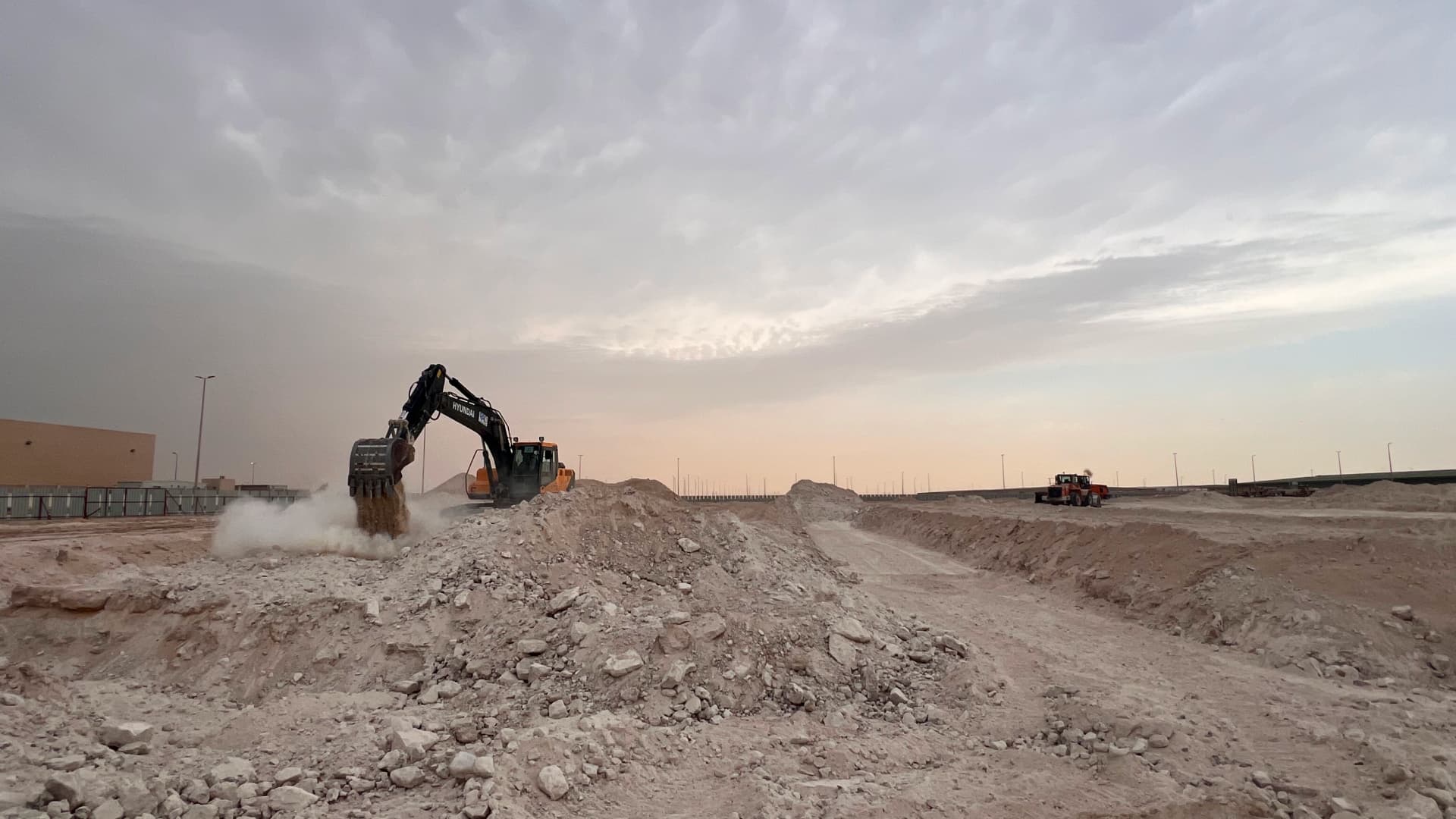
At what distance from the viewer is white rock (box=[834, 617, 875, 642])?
908 centimetres

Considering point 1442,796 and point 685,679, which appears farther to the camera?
point 685,679

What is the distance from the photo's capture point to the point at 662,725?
720cm

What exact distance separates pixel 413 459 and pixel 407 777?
33.8ft

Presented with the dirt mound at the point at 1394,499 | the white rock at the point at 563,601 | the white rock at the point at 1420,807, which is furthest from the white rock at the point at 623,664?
the dirt mound at the point at 1394,499

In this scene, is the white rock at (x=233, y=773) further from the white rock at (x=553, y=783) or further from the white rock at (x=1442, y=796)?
the white rock at (x=1442, y=796)

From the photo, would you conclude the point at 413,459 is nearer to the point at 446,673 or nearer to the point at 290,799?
the point at 446,673

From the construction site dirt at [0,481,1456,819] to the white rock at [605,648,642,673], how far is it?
1.4 inches

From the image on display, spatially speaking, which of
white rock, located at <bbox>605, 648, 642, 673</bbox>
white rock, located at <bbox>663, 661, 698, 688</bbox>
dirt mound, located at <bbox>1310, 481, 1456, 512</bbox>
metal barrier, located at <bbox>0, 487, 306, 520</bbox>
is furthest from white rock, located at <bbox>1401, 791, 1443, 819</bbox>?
metal barrier, located at <bbox>0, 487, 306, 520</bbox>

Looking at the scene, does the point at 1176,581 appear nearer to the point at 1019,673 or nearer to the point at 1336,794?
the point at 1019,673

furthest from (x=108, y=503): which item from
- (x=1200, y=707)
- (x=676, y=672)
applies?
(x=1200, y=707)

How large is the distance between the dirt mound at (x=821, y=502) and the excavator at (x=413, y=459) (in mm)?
33201

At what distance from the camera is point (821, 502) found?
6078 centimetres

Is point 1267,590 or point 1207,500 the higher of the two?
point 1207,500

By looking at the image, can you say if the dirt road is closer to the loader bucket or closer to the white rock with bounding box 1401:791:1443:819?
the white rock with bounding box 1401:791:1443:819
